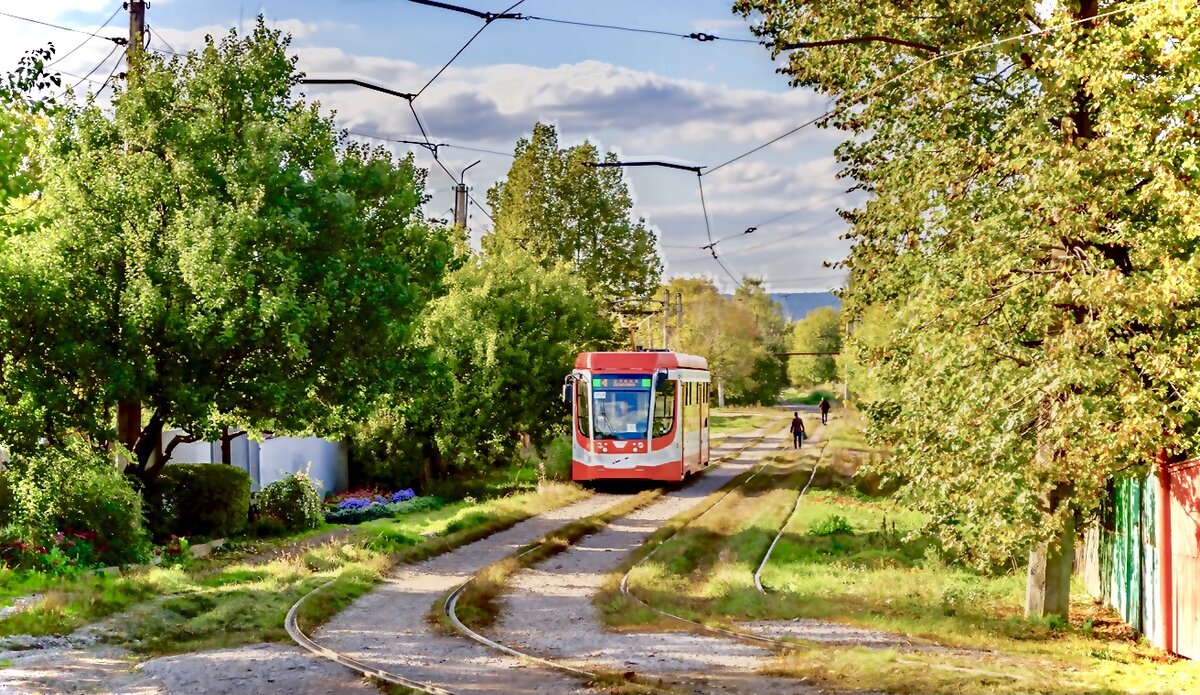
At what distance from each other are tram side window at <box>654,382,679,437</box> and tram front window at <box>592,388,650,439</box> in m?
0.27

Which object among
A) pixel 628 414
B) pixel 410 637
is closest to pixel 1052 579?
pixel 410 637

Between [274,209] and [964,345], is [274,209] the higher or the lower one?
the higher one

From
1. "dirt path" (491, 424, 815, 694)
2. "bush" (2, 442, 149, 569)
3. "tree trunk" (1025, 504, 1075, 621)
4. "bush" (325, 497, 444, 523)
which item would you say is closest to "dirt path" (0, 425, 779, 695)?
"dirt path" (491, 424, 815, 694)

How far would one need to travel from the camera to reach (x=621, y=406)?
32.0 meters

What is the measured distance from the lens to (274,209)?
64.6 feet

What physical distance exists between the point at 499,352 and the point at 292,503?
11.1m

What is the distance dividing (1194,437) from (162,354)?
15247 millimetres

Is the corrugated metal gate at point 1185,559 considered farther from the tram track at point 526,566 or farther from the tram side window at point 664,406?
the tram side window at point 664,406

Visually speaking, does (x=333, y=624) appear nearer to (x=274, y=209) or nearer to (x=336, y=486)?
(x=274, y=209)

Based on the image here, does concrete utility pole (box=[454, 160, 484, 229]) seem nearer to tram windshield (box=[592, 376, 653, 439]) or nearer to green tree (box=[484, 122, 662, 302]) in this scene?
tram windshield (box=[592, 376, 653, 439])

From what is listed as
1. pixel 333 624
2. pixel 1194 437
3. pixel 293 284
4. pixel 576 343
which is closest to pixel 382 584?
pixel 333 624

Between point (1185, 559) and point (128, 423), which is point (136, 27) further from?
point (1185, 559)

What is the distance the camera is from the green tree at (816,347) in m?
142

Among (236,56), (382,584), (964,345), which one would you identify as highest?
(236,56)
